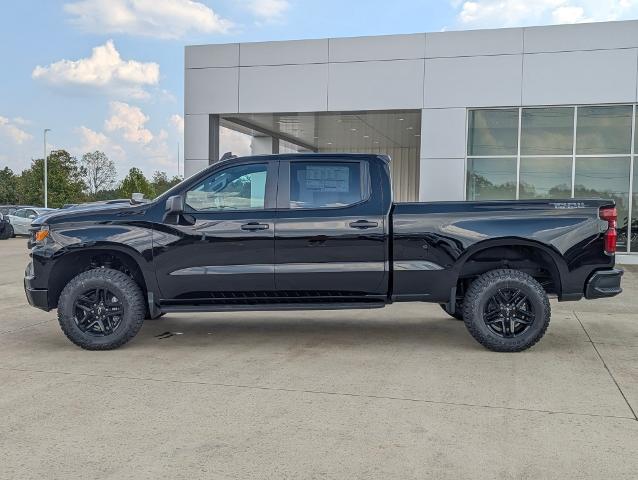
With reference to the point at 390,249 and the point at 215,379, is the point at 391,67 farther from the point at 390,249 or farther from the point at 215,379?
the point at 215,379

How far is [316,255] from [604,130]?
12.3 meters

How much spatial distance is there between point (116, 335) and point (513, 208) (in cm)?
400

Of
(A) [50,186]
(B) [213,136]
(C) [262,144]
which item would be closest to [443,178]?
(B) [213,136]

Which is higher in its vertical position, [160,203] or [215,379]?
[160,203]

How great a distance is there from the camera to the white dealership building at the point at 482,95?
15438 millimetres

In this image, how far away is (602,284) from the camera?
6074 millimetres

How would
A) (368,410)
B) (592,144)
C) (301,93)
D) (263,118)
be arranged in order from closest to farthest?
(368,410) → (592,144) → (301,93) → (263,118)

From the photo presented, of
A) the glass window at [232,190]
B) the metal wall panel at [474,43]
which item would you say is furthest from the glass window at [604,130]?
the glass window at [232,190]

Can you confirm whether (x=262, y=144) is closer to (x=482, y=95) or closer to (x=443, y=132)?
(x=443, y=132)

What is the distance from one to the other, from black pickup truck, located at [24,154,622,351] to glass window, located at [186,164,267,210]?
0.02 meters

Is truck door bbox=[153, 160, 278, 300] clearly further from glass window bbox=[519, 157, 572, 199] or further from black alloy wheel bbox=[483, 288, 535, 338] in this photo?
glass window bbox=[519, 157, 572, 199]

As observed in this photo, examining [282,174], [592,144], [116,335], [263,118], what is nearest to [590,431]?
[282,174]

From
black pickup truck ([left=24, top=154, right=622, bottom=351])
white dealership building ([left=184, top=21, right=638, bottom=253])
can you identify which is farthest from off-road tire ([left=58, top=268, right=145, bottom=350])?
white dealership building ([left=184, top=21, right=638, bottom=253])

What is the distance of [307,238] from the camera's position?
239 inches
